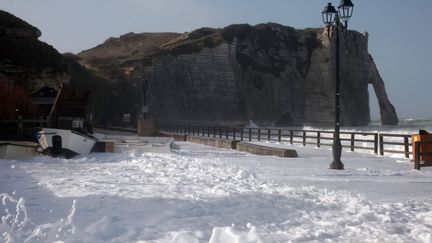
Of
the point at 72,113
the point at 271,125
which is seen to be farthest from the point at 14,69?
the point at 271,125

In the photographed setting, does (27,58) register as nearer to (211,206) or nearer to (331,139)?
(331,139)

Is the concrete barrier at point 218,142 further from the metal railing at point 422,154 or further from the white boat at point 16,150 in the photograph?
the metal railing at point 422,154

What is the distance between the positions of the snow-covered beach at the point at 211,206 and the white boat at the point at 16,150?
3.34 meters

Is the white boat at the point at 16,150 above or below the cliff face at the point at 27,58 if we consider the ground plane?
below

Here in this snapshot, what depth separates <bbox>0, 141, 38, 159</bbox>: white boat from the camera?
15.2m

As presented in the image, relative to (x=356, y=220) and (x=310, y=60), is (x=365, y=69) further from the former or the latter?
(x=356, y=220)

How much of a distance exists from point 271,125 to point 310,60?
19.1 m

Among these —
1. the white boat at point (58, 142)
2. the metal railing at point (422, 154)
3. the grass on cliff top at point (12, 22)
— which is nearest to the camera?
the metal railing at point (422, 154)

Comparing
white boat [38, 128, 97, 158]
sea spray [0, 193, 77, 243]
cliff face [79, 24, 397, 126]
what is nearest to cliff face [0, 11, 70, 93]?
cliff face [79, 24, 397, 126]

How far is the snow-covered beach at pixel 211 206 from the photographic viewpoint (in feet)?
18.6

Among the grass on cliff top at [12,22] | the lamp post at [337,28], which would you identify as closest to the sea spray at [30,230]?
the lamp post at [337,28]

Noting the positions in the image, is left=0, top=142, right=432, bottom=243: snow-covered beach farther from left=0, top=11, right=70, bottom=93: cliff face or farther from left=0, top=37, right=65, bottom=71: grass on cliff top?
left=0, top=37, right=65, bottom=71: grass on cliff top

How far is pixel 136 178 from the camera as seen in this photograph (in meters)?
10.6

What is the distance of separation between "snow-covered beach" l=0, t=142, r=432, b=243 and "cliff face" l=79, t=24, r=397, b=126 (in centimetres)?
5987
